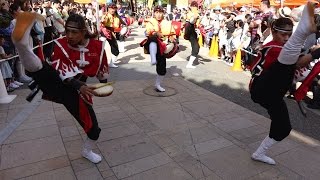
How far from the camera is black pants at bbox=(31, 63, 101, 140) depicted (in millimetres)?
2797

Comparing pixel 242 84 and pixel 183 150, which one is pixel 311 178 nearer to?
pixel 183 150

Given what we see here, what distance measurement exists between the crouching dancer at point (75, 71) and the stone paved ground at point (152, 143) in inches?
19.4

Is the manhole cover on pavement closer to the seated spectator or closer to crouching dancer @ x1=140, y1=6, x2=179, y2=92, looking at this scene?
crouching dancer @ x1=140, y1=6, x2=179, y2=92

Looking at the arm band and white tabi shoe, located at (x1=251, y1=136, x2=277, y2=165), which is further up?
the arm band

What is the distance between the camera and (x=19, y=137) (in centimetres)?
404

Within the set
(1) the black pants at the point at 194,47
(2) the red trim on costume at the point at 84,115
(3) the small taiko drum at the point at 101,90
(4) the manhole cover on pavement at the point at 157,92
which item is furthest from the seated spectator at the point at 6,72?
(1) the black pants at the point at 194,47

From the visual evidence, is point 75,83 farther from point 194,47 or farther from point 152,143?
point 194,47

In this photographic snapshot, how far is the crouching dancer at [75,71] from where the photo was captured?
2.84m

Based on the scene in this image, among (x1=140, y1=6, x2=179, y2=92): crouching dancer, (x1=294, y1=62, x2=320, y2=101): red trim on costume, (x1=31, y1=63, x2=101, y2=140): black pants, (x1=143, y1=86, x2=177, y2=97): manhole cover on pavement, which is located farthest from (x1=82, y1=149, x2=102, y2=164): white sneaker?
(x1=140, y1=6, x2=179, y2=92): crouching dancer

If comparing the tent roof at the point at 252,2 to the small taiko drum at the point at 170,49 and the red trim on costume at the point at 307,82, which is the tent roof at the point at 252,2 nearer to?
the small taiko drum at the point at 170,49

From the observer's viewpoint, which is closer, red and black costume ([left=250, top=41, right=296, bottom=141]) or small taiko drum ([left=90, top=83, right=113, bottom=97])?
small taiko drum ([left=90, top=83, right=113, bottom=97])

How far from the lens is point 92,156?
11.2 feet

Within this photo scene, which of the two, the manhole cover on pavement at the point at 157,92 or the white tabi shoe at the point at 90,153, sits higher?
the white tabi shoe at the point at 90,153

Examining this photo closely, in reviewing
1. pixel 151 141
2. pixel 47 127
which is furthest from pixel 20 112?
pixel 151 141
